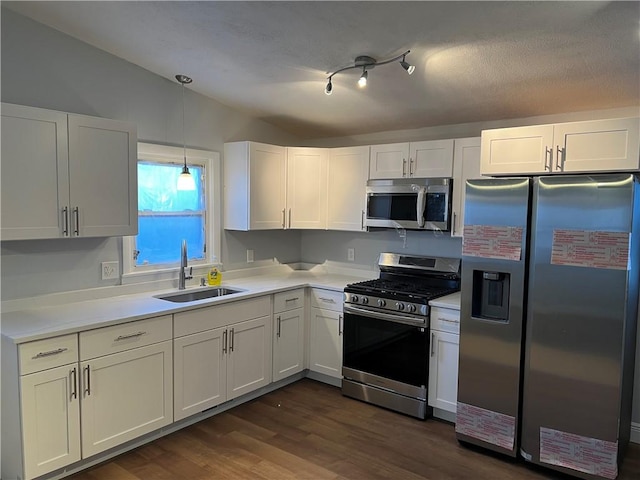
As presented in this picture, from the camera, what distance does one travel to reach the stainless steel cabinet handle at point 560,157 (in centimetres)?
276

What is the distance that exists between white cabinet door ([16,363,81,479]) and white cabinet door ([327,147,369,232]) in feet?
8.02

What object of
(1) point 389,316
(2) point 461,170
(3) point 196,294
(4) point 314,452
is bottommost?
(4) point 314,452

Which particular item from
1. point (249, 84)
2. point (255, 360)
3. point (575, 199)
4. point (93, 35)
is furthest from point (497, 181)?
point (93, 35)

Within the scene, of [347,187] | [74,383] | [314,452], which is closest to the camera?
[74,383]

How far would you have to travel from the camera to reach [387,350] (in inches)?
137

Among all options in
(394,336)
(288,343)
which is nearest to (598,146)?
(394,336)

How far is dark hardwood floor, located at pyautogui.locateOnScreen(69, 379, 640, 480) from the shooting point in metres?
2.66

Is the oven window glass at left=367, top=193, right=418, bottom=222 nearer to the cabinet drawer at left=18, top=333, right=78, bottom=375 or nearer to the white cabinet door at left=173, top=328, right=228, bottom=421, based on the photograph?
the white cabinet door at left=173, top=328, right=228, bottom=421

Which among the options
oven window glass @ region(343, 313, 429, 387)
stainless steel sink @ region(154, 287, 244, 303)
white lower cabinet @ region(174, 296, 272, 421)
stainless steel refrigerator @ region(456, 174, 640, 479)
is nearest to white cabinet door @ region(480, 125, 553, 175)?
stainless steel refrigerator @ region(456, 174, 640, 479)

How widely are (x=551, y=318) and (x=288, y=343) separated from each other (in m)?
2.07

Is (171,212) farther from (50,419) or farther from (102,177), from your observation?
(50,419)

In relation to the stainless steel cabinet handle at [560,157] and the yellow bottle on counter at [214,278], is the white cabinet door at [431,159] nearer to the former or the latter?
the stainless steel cabinet handle at [560,157]

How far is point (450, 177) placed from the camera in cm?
351

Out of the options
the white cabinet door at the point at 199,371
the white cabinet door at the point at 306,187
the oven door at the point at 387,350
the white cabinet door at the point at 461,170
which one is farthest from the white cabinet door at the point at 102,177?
the white cabinet door at the point at 461,170
